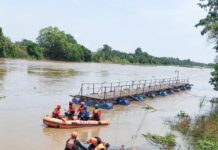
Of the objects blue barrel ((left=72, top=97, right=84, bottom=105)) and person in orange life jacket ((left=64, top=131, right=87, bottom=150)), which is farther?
blue barrel ((left=72, top=97, right=84, bottom=105))

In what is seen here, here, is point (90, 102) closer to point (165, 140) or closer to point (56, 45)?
point (165, 140)

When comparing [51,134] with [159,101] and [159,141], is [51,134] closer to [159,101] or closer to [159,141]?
[159,141]

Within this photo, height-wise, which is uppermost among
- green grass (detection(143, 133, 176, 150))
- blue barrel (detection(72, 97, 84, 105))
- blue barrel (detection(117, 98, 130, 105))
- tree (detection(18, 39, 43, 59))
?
tree (detection(18, 39, 43, 59))

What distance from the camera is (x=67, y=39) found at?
11031 centimetres

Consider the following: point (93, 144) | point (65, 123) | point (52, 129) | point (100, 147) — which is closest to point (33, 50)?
point (65, 123)

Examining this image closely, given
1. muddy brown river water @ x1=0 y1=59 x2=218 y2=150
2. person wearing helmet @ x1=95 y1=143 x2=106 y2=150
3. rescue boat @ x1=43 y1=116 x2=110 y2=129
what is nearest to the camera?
person wearing helmet @ x1=95 y1=143 x2=106 y2=150

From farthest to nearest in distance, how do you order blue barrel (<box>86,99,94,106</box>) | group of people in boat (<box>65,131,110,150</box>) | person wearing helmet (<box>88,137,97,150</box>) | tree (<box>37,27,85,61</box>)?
tree (<box>37,27,85,61</box>) → blue barrel (<box>86,99,94,106</box>) → person wearing helmet (<box>88,137,97,150</box>) → group of people in boat (<box>65,131,110,150</box>)

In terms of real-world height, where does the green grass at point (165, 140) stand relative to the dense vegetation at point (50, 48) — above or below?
below

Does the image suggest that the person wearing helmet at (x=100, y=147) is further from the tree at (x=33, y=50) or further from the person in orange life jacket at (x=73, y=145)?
the tree at (x=33, y=50)

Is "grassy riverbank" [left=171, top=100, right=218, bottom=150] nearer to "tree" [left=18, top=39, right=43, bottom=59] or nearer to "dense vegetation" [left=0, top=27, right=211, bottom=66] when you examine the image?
"dense vegetation" [left=0, top=27, right=211, bottom=66]

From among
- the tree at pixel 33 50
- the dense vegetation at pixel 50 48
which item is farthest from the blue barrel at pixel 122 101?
the tree at pixel 33 50

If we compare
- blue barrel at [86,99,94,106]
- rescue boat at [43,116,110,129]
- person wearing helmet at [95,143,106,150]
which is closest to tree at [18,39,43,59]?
blue barrel at [86,99,94,106]

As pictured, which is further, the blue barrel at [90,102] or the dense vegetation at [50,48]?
the dense vegetation at [50,48]

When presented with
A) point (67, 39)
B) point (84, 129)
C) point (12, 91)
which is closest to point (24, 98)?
point (12, 91)
